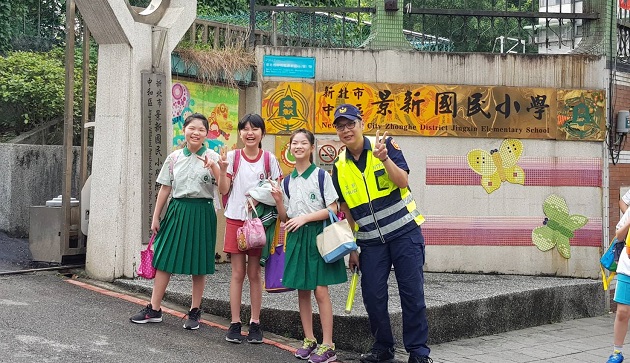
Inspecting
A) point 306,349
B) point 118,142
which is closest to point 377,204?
point 306,349

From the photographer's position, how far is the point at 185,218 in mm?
6742

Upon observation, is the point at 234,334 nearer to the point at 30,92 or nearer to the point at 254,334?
the point at 254,334

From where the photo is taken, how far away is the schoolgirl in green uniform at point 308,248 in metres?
6.25

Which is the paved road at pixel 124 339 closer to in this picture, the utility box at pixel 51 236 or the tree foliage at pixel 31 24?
the utility box at pixel 51 236

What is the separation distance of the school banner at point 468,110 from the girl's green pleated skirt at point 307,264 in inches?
152

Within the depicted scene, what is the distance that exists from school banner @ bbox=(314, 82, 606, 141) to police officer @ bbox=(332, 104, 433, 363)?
3.79 m

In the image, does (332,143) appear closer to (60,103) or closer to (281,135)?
(281,135)

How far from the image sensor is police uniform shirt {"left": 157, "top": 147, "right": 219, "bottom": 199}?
668cm

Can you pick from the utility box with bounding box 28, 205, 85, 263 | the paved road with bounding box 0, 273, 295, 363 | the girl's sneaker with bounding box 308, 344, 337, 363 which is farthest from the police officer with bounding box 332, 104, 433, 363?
the utility box with bounding box 28, 205, 85, 263

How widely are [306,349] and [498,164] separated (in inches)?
Answer: 193

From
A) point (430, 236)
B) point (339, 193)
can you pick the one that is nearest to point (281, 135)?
point (430, 236)

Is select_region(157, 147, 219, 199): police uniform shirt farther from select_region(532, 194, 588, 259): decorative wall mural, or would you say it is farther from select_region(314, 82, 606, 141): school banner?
select_region(532, 194, 588, 259): decorative wall mural

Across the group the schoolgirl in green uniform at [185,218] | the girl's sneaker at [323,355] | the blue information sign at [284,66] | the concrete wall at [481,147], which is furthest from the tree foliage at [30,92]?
the girl's sneaker at [323,355]

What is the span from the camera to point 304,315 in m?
6.39
